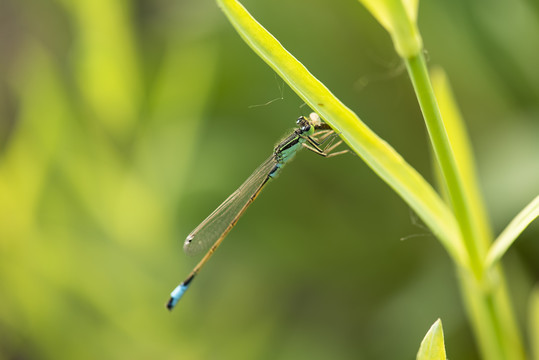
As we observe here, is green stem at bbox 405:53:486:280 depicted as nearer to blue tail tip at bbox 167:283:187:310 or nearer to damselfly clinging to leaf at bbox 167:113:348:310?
damselfly clinging to leaf at bbox 167:113:348:310

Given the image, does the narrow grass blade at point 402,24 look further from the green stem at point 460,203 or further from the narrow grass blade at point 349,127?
the narrow grass blade at point 349,127

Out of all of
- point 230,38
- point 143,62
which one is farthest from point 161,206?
point 230,38

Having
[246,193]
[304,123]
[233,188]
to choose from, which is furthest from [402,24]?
[233,188]

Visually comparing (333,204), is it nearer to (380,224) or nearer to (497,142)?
(380,224)

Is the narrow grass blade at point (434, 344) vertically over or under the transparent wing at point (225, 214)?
under

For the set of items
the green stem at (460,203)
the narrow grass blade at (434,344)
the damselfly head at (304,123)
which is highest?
the damselfly head at (304,123)

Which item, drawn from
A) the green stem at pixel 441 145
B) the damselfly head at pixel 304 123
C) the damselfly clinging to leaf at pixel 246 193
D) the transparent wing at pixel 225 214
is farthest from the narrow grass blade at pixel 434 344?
the transparent wing at pixel 225 214
